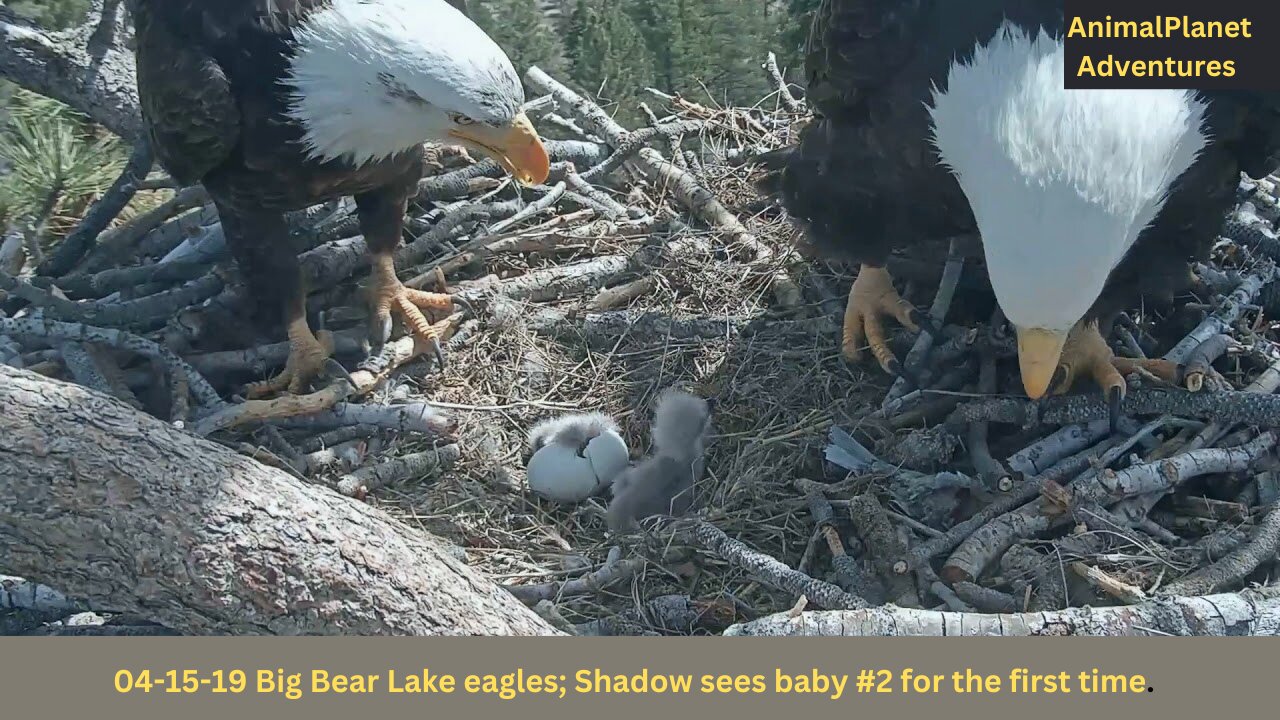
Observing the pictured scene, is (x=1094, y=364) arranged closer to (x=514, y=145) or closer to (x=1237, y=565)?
(x=1237, y=565)

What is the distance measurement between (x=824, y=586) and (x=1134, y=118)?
1255 millimetres

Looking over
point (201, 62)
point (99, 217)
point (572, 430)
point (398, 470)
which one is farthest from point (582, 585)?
point (99, 217)

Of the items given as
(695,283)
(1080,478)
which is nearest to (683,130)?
(695,283)

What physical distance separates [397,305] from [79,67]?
140 centimetres

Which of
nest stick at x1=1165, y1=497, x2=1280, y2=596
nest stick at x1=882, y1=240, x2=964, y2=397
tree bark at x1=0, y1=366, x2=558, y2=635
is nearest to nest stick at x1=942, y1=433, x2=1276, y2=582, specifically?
nest stick at x1=1165, y1=497, x2=1280, y2=596

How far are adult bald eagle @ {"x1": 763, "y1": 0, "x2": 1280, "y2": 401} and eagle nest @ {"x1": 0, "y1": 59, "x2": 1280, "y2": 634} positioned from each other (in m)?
0.24

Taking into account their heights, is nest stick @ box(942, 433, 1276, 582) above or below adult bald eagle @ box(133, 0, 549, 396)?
→ below

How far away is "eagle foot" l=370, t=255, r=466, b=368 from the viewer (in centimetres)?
377

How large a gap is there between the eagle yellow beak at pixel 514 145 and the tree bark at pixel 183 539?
1258mm

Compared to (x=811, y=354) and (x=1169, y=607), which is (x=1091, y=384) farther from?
(x=1169, y=607)

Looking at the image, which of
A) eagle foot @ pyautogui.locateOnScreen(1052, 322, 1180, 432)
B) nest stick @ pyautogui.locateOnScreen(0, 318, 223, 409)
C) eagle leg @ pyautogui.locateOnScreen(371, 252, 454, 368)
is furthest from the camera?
eagle leg @ pyautogui.locateOnScreen(371, 252, 454, 368)

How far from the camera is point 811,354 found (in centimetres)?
357

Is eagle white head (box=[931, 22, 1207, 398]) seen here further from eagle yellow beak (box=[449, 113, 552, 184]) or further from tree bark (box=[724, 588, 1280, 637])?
eagle yellow beak (box=[449, 113, 552, 184])
